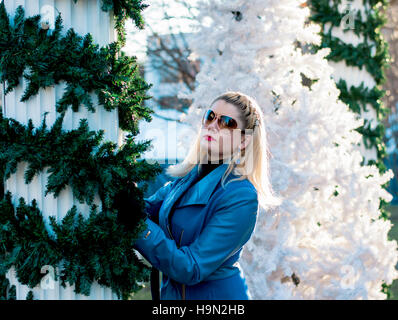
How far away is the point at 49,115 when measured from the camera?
6.52ft

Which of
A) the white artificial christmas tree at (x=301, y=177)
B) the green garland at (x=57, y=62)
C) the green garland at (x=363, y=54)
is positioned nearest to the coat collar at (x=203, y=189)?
the green garland at (x=57, y=62)

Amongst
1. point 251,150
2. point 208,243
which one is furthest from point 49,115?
point 251,150

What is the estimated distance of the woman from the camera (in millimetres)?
2064

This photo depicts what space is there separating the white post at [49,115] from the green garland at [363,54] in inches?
200

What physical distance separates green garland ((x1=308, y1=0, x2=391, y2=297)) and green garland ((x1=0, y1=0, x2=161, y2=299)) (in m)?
5.17

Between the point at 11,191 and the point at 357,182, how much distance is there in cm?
354

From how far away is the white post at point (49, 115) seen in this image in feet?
6.53

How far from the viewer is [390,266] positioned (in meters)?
4.66

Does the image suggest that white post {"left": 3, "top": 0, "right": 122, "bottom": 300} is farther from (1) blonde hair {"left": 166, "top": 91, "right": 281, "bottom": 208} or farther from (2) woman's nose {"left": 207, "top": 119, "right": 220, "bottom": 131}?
(1) blonde hair {"left": 166, "top": 91, "right": 281, "bottom": 208}

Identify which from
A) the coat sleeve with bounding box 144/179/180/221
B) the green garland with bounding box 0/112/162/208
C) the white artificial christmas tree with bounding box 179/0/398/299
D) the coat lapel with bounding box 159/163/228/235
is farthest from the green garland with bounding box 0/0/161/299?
the white artificial christmas tree with bounding box 179/0/398/299

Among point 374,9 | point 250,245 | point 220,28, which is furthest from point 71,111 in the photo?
point 374,9

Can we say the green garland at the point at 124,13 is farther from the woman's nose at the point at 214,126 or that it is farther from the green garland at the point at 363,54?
the green garland at the point at 363,54

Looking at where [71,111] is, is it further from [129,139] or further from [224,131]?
[224,131]

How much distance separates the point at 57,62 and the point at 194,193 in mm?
887
